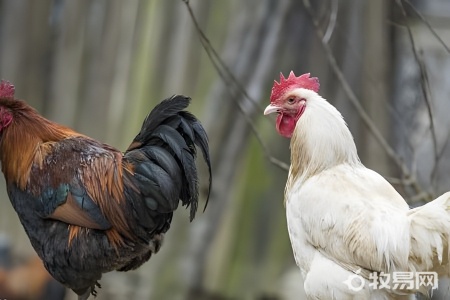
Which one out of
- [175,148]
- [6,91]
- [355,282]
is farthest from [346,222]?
[6,91]

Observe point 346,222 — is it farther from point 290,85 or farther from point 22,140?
point 22,140

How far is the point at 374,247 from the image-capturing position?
277 cm

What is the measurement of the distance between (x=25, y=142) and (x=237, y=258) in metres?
2.60

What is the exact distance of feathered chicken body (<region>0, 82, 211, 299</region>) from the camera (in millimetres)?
3193

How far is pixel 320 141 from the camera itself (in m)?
3.03

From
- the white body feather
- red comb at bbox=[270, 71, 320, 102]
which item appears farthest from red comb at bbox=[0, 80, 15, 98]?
the white body feather

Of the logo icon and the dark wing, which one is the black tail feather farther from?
the logo icon

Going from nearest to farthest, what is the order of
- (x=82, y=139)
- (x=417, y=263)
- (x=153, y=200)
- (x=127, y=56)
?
(x=417, y=263)
(x=153, y=200)
(x=82, y=139)
(x=127, y=56)

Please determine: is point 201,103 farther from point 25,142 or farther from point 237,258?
point 25,142

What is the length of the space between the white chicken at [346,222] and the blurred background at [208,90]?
2340 millimetres

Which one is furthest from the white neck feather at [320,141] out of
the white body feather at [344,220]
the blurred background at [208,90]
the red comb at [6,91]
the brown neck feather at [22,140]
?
the blurred background at [208,90]

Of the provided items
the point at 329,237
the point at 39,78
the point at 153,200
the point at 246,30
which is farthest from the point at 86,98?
the point at 329,237

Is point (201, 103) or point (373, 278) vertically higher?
point (201, 103)

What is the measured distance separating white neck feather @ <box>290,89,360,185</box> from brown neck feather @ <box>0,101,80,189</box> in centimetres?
108
